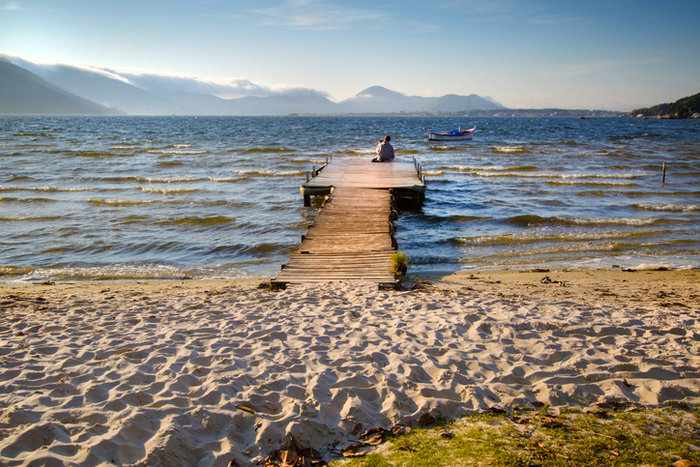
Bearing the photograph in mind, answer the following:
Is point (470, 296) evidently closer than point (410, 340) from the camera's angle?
No

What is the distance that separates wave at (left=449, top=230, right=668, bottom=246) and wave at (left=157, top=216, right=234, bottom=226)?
7.84 m

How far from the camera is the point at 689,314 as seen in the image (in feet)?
26.5

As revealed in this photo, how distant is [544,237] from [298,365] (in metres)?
11.9

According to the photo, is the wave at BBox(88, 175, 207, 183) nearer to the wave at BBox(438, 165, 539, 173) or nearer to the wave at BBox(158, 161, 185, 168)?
the wave at BBox(158, 161, 185, 168)

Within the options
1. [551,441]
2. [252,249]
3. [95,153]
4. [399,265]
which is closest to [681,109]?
[95,153]

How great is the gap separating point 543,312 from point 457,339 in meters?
1.94

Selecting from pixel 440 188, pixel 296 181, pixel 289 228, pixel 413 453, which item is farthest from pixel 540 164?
pixel 413 453

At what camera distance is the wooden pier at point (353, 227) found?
1062 centimetres

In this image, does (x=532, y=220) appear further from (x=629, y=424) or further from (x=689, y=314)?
(x=629, y=424)

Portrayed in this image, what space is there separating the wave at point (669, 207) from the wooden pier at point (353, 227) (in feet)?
27.2

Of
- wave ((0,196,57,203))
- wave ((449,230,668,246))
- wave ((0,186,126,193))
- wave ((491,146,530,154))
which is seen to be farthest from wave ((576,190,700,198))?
wave ((0,196,57,203))

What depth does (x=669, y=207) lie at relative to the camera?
19.9 metres

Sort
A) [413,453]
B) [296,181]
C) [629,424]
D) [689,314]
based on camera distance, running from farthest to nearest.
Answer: [296,181], [689,314], [629,424], [413,453]

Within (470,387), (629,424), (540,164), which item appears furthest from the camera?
(540,164)
